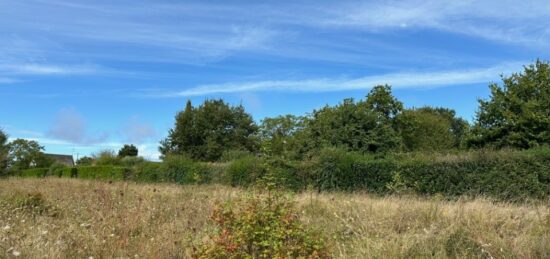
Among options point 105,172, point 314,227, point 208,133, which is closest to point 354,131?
point 105,172

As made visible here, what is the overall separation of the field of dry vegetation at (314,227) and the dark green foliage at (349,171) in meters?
8.84

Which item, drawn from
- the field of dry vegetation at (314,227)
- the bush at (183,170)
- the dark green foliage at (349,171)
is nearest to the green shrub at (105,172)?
the bush at (183,170)

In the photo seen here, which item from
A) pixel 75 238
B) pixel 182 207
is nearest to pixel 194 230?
pixel 75 238

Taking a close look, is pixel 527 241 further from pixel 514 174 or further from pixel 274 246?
pixel 514 174

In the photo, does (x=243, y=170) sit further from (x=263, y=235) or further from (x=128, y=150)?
(x=128, y=150)

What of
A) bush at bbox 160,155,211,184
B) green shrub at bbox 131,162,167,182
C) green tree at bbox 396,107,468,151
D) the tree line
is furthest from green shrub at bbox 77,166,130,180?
green tree at bbox 396,107,468,151

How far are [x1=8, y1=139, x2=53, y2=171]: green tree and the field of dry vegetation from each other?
179 ft

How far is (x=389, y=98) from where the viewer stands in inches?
1270

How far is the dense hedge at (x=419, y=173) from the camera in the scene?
14797 mm

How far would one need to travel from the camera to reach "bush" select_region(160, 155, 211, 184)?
24.3m

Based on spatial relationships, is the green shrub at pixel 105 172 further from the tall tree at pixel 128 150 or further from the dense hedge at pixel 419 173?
the tall tree at pixel 128 150

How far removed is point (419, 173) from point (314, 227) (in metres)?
12.0

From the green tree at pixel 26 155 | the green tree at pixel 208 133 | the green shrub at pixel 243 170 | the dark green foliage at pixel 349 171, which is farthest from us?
the green tree at pixel 26 155

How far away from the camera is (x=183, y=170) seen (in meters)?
25.7
